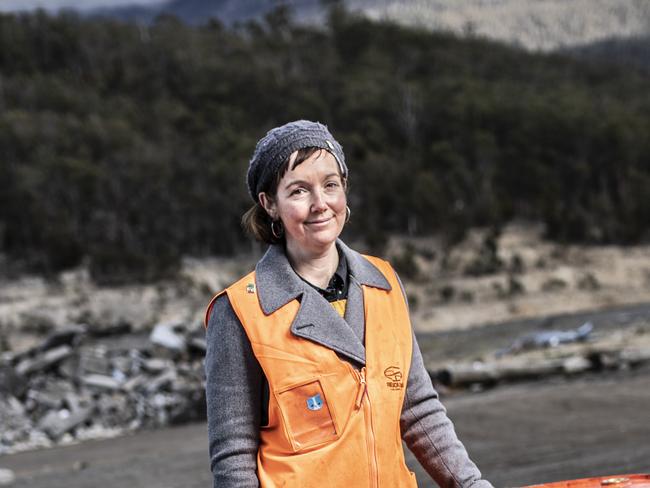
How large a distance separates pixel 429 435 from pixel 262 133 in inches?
1393

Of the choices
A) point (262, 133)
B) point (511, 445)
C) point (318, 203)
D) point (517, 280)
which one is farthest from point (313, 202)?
point (262, 133)

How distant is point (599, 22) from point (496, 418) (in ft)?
426

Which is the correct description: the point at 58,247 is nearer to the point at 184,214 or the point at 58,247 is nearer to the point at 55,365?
the point at 184,214

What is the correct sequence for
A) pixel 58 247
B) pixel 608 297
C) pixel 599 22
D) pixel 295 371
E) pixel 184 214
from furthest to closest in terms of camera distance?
pixel 599 22
pixel 184 214
pixel 58 247
pixel 608 297
pixel 295 371

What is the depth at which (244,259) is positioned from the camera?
28.8 m

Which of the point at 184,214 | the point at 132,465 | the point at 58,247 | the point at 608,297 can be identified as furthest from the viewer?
the point at 184,214

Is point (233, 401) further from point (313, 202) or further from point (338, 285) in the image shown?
point (313, 202)

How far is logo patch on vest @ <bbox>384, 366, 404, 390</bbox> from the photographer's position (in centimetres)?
196

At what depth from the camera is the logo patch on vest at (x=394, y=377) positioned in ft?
6.41

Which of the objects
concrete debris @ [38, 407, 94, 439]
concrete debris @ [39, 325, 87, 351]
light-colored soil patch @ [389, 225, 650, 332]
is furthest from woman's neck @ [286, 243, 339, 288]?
light-colored soil patch @ [389, 225, 650, 332]

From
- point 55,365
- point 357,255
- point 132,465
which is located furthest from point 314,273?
point 55,365

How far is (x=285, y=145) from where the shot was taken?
2.02 metres

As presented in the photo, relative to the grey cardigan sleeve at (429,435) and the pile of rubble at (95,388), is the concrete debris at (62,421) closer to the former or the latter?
the pile of rubble at (95,388)

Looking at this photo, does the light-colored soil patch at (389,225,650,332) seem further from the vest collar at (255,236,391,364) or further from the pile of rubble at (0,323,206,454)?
the vest collar at (255,236,391,364)
